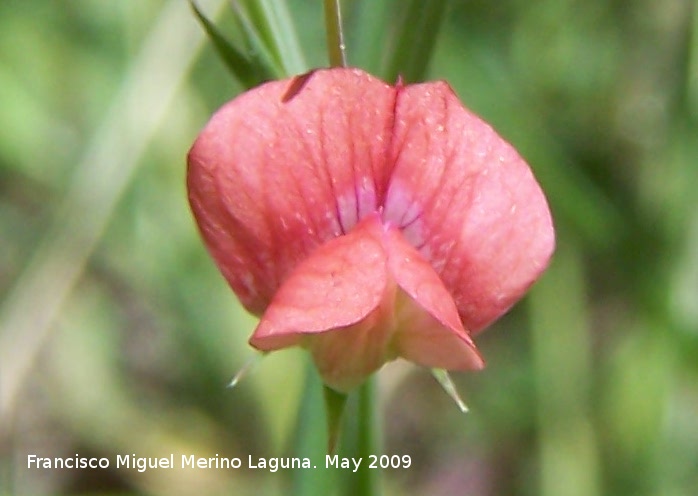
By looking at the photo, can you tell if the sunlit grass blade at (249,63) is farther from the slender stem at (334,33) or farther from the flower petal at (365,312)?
the flower petal at (365,312)

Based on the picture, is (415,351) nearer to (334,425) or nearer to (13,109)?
(334,425)

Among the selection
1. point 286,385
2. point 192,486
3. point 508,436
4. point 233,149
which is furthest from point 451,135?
point 508,436

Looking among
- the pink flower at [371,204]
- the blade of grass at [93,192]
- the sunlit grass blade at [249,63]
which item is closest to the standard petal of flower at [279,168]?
the pink flower at [371,204]

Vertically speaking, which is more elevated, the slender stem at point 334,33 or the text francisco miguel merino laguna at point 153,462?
the slender stem at point 334,33

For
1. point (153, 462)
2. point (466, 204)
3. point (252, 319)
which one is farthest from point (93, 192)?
point (466, 204)

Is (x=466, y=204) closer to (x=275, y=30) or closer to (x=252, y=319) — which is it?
(x=275, y=30)

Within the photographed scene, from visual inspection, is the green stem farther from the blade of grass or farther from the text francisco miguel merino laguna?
the blade of grass

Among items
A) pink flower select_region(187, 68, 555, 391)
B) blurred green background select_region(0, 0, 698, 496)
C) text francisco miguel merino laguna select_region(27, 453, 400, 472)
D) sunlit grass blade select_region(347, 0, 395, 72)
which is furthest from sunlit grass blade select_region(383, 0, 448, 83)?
text francisco miguel merino laguna select_region(27, 453, 400, 472)
